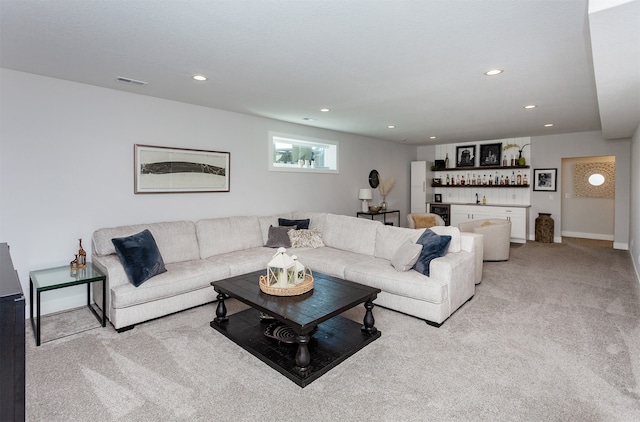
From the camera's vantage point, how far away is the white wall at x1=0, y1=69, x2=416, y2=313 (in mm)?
3221

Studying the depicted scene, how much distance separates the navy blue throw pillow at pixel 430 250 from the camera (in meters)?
3.42

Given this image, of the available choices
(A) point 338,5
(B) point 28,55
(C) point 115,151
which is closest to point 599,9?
(A) point 338,5

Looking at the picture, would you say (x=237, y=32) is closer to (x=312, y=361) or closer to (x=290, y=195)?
(x=312, y=361)

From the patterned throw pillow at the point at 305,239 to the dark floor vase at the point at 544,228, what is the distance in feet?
17.9

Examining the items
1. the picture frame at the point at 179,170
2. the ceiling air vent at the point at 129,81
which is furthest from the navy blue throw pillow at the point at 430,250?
the ceiling air vent at the point at 129,81

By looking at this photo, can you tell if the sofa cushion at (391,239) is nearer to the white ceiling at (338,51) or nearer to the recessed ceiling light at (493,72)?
the white ceiling at (338,51)

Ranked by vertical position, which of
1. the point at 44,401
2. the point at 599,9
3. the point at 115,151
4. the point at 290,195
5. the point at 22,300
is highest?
the point at 599,9

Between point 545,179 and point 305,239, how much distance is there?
5930mm

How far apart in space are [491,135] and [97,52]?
709 cm

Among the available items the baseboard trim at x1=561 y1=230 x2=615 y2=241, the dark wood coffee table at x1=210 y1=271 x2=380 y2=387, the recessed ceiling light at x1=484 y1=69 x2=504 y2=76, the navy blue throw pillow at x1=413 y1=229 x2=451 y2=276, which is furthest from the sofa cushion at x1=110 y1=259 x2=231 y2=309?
the baseboard trim at x1=561 y1=230 x2=615 y2=241

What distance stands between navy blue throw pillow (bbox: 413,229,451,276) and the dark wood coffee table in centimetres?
75

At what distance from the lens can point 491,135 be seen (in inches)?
283

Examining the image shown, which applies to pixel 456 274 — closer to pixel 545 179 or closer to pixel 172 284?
pixel 172 284

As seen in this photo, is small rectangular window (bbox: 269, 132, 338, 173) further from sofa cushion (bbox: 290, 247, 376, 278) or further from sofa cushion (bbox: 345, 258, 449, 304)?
sofa cushion (bbox: 345, 258, 449, 304)
